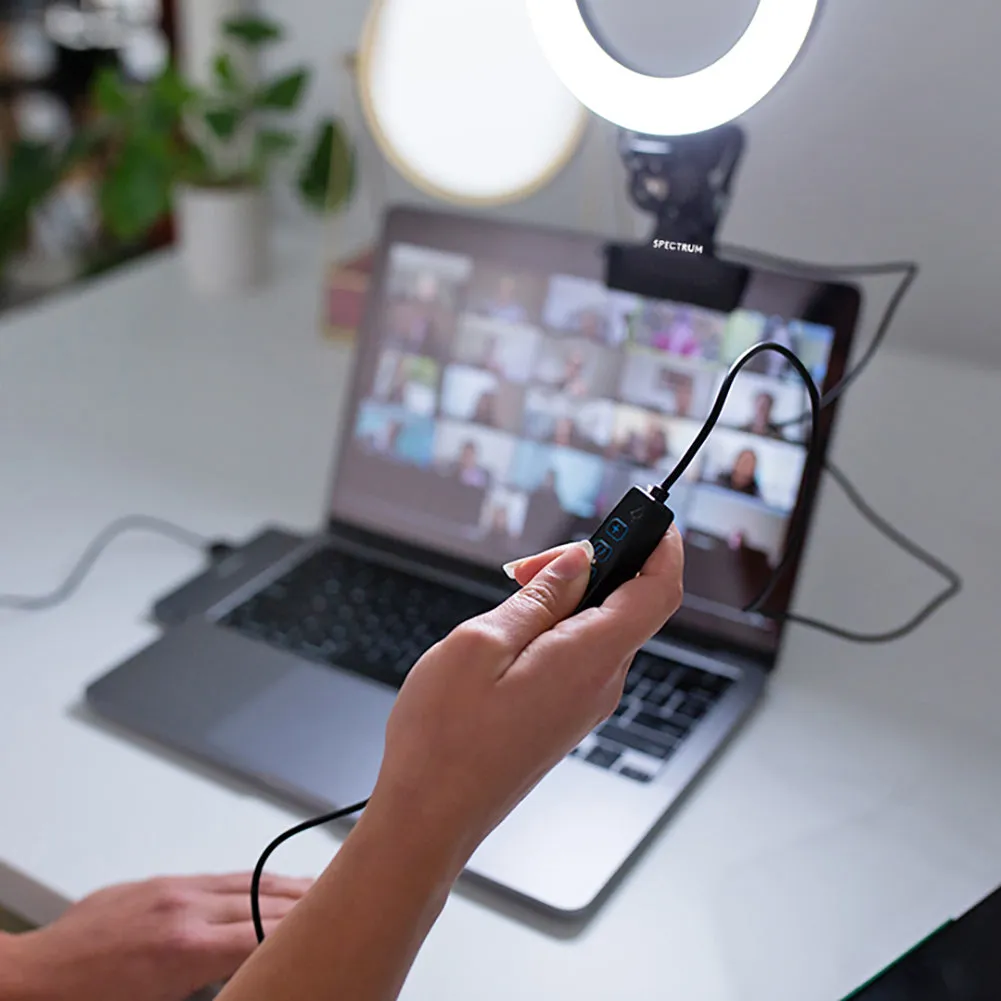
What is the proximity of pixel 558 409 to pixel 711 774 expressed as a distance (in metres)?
0.27

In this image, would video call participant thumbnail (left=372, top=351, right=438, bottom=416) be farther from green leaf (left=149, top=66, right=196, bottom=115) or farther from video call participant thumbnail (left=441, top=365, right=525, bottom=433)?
green leaf (left=149, top=66, right=196, bottom=115)

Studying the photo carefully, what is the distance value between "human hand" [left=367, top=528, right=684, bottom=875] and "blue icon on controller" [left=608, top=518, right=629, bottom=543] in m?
0.03

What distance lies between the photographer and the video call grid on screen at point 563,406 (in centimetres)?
73

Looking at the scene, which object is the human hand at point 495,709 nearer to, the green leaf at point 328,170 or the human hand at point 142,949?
the human hand at point 142,949

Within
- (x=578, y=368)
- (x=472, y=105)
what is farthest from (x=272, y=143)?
(x=578, y=368)

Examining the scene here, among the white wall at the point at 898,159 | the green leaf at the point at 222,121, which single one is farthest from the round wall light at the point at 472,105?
the green leaf at the point at 222,121

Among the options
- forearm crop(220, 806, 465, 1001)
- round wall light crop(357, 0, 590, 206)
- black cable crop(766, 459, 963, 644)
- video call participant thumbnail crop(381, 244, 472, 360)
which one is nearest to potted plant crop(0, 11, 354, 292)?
round wall light crop(357, 0, 590, 206)

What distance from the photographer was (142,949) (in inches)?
21.5

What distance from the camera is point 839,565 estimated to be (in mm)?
856

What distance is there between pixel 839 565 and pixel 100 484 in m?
0.60

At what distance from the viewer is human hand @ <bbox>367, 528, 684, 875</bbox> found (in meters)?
0.40

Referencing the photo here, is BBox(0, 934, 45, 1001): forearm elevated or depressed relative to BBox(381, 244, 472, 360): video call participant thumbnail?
depressed

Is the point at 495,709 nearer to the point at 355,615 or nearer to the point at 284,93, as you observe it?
the point at 355,615

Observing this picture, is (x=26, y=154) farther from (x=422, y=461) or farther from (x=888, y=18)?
(x=888, y=18)
